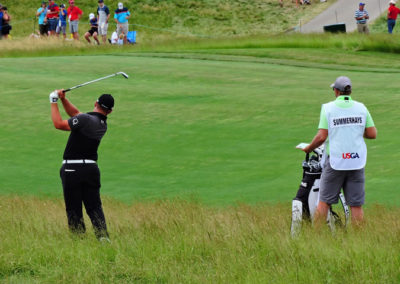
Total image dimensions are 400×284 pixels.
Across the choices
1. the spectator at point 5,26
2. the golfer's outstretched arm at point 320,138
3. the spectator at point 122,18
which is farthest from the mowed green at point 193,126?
the spectator at point 5,26

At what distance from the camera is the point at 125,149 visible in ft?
54.1

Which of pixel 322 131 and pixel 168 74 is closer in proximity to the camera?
pixel 322 131

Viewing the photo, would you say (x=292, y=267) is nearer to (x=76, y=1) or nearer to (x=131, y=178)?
(x=131, y=178)

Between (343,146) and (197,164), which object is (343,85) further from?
(197,164)

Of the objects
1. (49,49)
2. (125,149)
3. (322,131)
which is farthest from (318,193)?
(49,49)

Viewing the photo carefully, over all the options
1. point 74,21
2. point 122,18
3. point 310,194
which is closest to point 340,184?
point 310,194

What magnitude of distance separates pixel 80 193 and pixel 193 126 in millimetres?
8671

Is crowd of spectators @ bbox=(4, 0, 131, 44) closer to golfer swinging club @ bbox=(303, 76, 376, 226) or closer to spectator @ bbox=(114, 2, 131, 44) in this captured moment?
spectator @ bbox=(114, 2, 131, 44)

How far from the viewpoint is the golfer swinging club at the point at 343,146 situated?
360 inches

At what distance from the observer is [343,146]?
9133mm

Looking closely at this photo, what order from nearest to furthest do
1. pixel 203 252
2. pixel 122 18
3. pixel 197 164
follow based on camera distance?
pixel 203 252, pixel 197 164, pixel 122 18

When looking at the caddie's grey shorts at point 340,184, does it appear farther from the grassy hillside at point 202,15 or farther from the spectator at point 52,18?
the grassy hillside at point 202,15

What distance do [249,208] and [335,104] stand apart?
8.57 ft

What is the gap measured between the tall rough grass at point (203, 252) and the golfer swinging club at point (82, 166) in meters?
0.22
